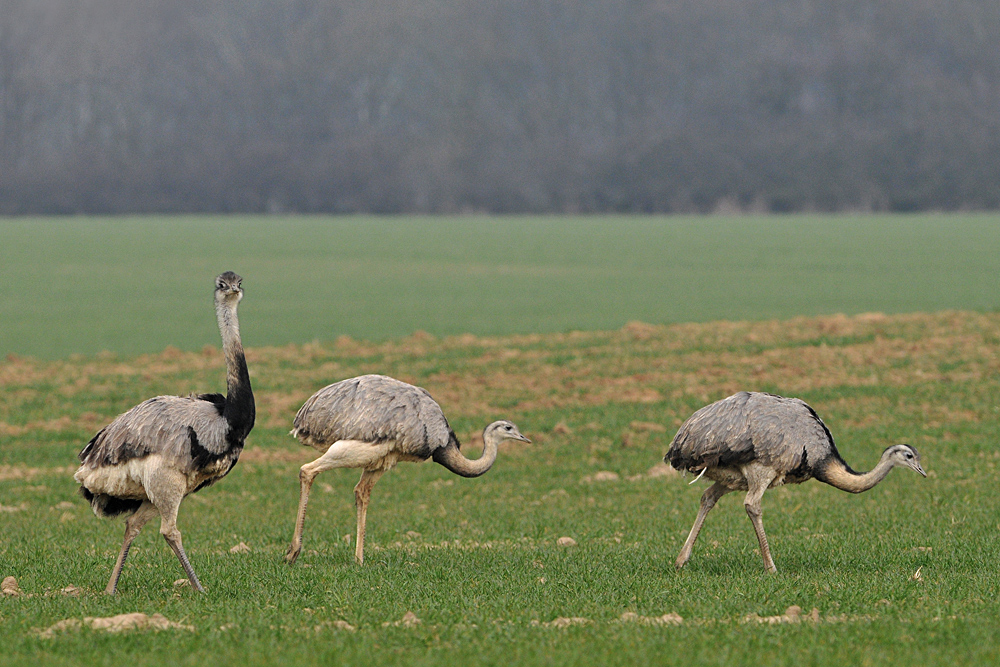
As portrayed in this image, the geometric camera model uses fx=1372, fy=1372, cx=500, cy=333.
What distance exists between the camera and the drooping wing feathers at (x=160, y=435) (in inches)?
471

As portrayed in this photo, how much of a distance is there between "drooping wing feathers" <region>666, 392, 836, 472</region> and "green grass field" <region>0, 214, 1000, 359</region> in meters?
28.5

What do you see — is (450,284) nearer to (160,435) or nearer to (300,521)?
(300,521)

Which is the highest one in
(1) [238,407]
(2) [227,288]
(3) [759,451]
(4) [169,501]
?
(2) [227,288]

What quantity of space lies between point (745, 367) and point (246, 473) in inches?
471

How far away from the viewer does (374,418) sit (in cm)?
1391

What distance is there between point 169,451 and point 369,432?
245 centimetres

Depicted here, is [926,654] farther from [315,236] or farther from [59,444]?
[315,236]

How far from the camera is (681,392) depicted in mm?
26391

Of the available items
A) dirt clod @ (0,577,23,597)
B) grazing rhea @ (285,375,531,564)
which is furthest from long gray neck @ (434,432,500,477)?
dirt clod @ (0,577,23,597)

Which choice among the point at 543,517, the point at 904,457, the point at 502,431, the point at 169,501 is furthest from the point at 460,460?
the point at 904,457

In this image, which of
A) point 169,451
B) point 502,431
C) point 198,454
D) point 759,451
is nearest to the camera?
point 169,451

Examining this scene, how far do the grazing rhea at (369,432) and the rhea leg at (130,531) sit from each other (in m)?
1.69

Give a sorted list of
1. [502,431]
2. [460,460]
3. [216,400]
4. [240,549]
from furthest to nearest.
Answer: [502,431]
[240,549]
[460,460]
[216,400]

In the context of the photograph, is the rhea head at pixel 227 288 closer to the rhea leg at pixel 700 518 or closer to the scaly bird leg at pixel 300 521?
the scaly bird leg at pixel 300 521
